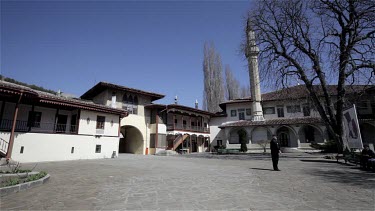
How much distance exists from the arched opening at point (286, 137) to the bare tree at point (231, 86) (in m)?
15.7

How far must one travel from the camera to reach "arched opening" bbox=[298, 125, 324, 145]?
2635 cm

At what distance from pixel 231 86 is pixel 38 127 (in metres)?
34.8

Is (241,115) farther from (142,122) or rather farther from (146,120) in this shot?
(142,122)

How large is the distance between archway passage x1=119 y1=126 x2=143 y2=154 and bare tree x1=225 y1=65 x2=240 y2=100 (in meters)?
22.4

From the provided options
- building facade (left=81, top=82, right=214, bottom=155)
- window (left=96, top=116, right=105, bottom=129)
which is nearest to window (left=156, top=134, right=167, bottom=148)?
building facade (left=81, top=82, right=214, bottom=155)

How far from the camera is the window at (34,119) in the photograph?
16109 millimetres

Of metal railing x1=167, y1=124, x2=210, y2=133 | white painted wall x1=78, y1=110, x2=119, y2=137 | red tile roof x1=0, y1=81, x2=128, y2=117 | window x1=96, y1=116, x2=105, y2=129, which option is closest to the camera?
red tile roof x1=0, y1=81, x2=128, y2=117

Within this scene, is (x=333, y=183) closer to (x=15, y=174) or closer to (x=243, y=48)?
(x=15, y=174)

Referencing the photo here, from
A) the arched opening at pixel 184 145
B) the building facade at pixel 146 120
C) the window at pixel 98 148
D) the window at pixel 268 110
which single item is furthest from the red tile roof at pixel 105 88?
the window at pixel 268 110

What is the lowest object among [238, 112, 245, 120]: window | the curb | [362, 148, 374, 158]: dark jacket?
the curb

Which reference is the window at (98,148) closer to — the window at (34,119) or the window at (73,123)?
the window at (73,123)

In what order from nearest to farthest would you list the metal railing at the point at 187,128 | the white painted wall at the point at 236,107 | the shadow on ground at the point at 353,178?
the shadow on ground at the point at 353,178 < the metal railing at the point at 187,128 < the white painted wall at the point at 236,107

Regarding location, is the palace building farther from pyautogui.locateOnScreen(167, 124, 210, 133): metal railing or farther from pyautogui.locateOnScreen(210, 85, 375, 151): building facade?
pyautogui.locateOnScreen(167, 124, 210, 133): metal railing

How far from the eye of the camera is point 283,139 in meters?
28.7
